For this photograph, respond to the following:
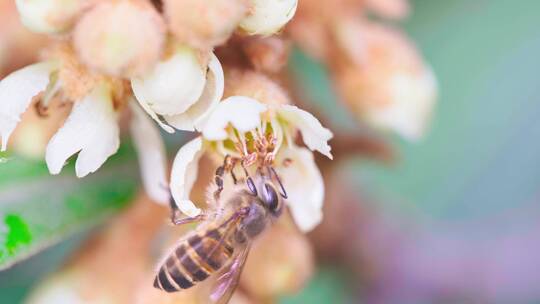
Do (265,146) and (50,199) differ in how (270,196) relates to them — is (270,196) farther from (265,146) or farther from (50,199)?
(50,199)

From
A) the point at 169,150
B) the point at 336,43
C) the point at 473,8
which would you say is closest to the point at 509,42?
the point at 473,8

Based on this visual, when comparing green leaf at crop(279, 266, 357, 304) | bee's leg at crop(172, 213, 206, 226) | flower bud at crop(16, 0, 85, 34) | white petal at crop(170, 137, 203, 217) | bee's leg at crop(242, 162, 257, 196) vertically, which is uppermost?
flower bud at crop(16, 0, 85, 34)

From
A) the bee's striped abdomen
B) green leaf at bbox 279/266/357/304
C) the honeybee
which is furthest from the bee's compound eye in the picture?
green leaf at bbox 279/266/357/304

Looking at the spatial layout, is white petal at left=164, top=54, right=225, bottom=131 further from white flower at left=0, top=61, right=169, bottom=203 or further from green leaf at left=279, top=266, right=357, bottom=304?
green leaf at left=279, top=266, right=357, bottom=304

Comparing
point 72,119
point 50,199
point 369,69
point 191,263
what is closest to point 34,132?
point 50,199

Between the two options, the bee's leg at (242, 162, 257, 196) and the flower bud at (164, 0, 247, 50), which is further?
the bee's leg at (242, 162, 257, 196)

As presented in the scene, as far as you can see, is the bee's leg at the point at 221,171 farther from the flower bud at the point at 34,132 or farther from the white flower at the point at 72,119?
the flower bud at the point at 34,132

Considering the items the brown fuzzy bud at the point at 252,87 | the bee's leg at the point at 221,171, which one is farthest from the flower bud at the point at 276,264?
the brown fuzzy bud at the point at 252,87
